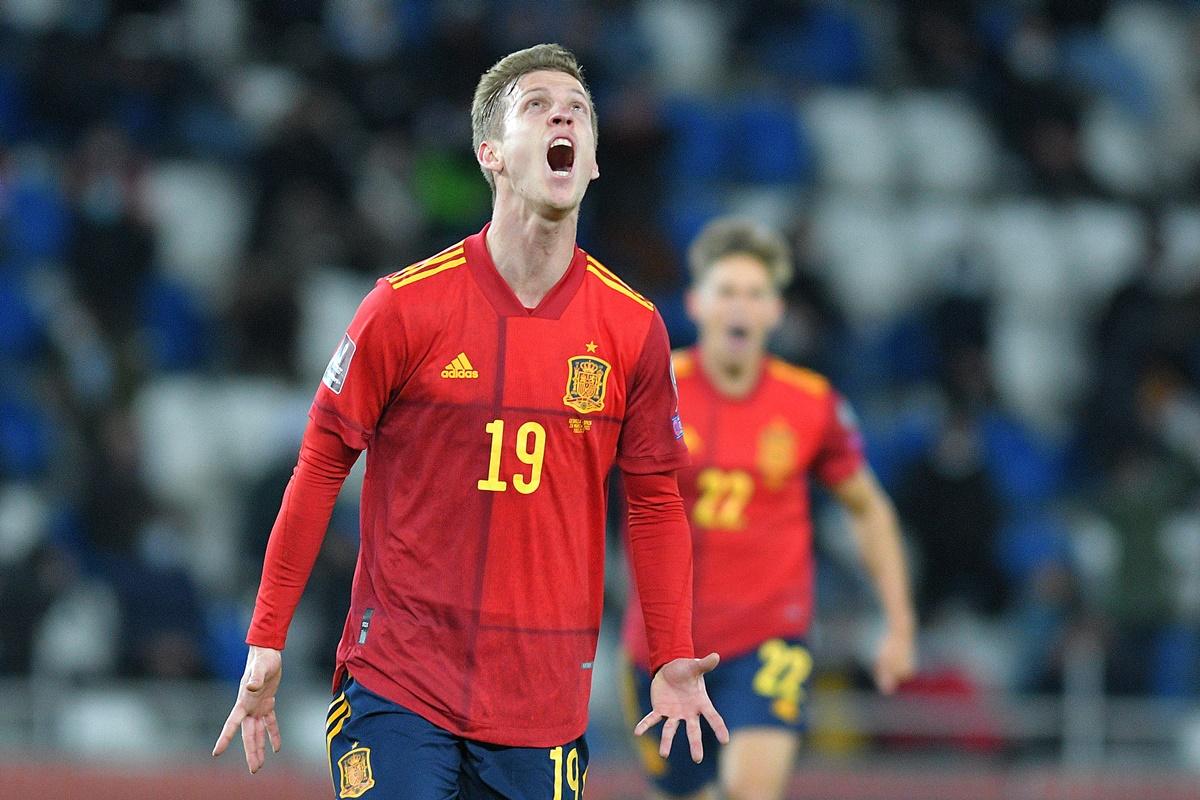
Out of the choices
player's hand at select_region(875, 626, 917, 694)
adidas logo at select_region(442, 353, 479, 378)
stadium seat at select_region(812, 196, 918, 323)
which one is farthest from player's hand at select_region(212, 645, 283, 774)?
stadium seat at select_region(812, 196, 918, 323)

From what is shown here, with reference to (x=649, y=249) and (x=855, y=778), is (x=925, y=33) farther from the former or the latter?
(x=855, y=778)

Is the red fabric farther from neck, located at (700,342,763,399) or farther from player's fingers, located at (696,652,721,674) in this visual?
neck, located at (700,342,763,399)

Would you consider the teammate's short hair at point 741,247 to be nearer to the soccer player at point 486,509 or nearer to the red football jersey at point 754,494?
the red football jersey at point 754,494

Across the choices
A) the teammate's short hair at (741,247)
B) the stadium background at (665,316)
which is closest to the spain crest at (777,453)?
the teammate's short hair at (741,247)

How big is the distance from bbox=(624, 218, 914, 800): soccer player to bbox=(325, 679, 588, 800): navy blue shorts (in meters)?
2.21

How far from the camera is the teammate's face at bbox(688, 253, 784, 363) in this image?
6.98 metres

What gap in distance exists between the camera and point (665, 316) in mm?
10719

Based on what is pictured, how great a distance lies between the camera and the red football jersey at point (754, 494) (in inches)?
265

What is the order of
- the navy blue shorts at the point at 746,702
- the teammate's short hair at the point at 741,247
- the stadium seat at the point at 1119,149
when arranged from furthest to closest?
1. the stadium seat at the point at 1119,149
2. the teammate's short hair at the point at 741,247
3. the navy blue shorts at the point at 746,702

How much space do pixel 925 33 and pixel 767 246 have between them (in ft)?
24.0

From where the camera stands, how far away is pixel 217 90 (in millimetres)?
12336

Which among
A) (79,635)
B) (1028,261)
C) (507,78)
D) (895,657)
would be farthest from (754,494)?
(1028,261)

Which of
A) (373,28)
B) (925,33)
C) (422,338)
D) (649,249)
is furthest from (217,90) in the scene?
(422,338)

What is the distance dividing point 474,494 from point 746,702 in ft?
8.17
